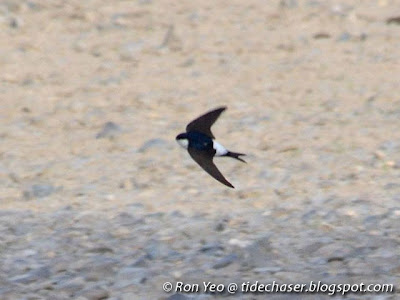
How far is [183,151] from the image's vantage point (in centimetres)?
578

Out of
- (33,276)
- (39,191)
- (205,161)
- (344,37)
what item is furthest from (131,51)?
(33,276)

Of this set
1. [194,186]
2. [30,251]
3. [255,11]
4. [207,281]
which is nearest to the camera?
[207,281]

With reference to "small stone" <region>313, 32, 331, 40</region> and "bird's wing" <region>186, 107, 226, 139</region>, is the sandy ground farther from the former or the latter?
"bird's wing" <region>186, 107, 226, 139</region>

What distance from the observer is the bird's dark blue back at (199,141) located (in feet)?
14.8

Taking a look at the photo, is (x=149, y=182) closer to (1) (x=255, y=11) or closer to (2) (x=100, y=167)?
(2) (x=100, y=167)

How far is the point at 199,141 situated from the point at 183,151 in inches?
47.6

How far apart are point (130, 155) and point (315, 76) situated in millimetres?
1814

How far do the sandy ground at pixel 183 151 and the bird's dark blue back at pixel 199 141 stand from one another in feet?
1.07

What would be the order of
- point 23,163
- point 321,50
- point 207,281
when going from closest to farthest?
1. point 207,281
2. point 23,163
3. point 321,50

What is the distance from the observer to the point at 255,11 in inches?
346

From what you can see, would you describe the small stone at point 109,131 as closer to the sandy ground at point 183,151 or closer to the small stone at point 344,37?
the sandy ground at point 183,151

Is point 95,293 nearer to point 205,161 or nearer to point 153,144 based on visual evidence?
point 205,161

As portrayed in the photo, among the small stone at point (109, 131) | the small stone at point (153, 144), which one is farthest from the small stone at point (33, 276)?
the small stone at point (109, 131)

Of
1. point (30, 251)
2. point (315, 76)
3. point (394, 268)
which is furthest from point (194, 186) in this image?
point (315, 76)
